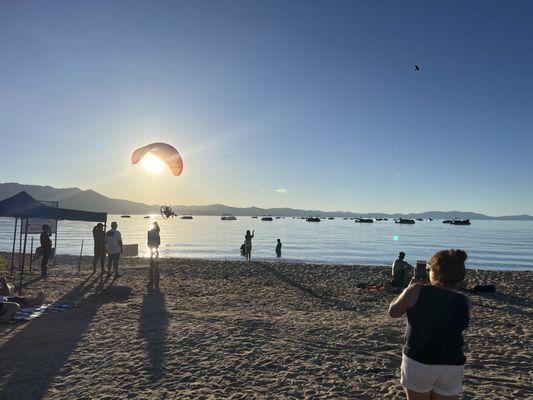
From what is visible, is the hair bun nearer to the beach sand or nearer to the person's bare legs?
the person's bare legs

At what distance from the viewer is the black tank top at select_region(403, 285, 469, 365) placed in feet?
10.0

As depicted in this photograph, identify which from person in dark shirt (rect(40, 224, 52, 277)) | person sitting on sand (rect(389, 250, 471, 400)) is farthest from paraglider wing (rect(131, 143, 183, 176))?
person sitting on sand (rect(389, 250, 471, 400))

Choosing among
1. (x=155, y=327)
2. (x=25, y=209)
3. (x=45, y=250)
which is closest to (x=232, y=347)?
(x=155, y=327)

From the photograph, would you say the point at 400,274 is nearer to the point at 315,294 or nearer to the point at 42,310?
the point at 315,294

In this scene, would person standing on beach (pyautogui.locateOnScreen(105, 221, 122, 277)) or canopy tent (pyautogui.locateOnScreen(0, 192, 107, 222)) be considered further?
person standing on beach (pyautogui.locateOnScreen(105, 221, 122, 277))

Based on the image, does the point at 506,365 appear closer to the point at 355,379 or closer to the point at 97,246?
the point at 355,379

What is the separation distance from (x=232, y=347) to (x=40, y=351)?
346cm

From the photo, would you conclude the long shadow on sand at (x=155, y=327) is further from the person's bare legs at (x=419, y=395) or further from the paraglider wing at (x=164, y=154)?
the paraglider wing at (x=164, y=154)

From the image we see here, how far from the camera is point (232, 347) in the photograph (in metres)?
7.99

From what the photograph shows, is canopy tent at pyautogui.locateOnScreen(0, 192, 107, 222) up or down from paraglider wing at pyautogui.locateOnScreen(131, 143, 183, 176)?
down

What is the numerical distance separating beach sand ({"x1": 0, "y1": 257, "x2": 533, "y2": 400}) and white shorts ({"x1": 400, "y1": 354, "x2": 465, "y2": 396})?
3.02 m

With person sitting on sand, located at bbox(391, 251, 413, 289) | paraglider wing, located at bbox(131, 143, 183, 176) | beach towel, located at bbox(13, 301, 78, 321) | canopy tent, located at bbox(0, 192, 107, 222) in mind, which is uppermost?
paraglider wing, located at bbox(131, 143, 183, 176)

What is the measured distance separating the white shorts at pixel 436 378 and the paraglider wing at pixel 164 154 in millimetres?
15093

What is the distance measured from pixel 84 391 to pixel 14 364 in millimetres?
1865
